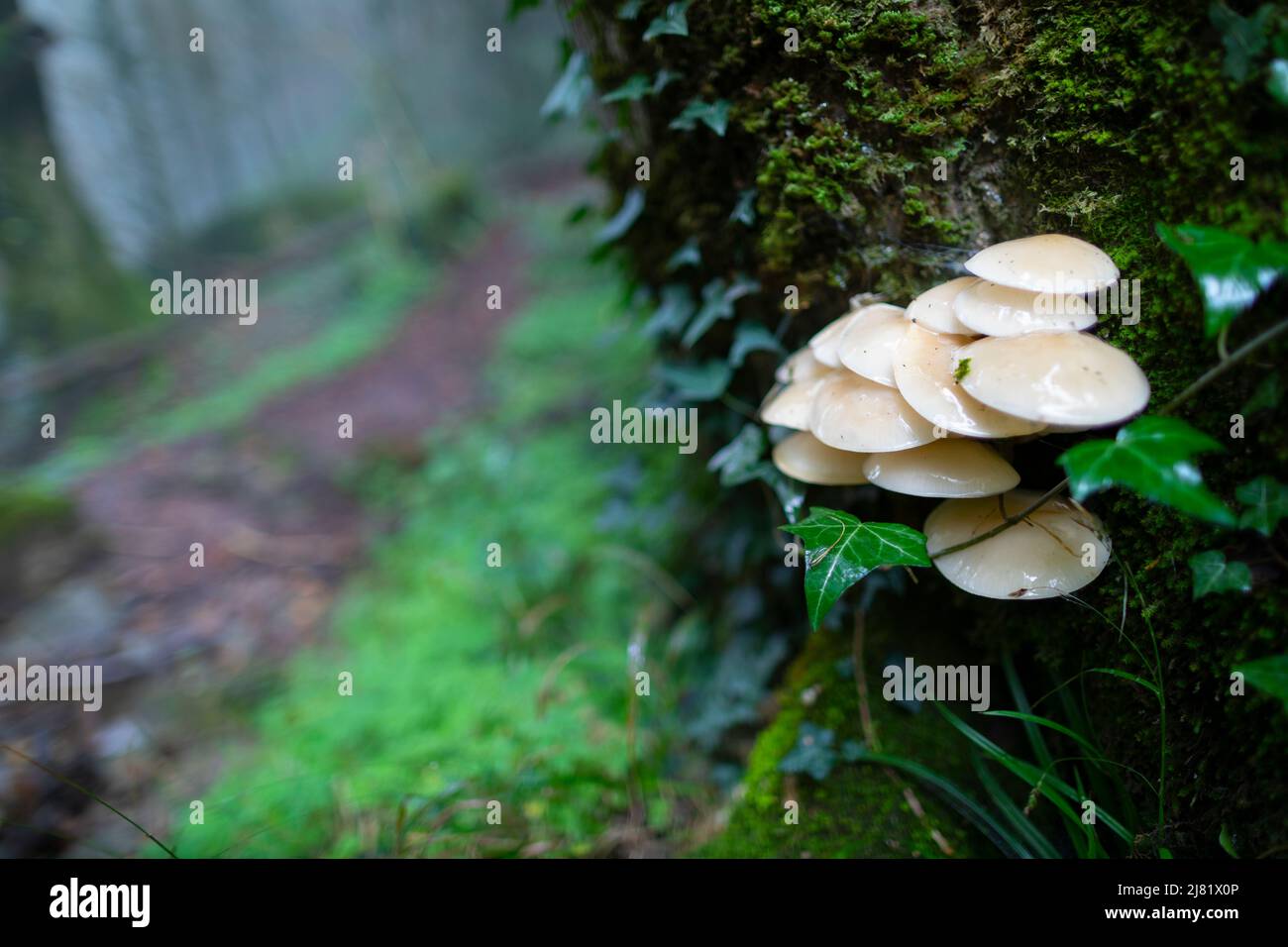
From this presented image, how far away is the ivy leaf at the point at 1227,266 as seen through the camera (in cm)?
111

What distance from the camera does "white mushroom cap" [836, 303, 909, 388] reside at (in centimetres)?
152

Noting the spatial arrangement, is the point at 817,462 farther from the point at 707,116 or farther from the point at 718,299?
the point at 707,116

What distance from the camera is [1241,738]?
1.39 metres

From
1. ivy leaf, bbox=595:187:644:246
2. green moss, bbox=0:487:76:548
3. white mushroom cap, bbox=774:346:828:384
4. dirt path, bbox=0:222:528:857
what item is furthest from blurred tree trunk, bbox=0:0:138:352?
white mushroom cap, bbox=774:346:828:384

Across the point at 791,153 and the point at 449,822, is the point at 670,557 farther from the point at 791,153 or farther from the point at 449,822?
the point at 791,153

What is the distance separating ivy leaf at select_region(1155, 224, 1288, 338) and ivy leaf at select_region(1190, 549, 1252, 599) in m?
0.51

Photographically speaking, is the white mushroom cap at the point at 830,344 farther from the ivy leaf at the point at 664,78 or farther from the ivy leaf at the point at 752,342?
the ivy leaf at the point at 664,78

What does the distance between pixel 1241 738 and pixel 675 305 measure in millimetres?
2039

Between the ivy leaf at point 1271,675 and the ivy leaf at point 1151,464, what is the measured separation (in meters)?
0.30

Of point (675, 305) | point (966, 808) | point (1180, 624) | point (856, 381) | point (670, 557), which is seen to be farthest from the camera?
point (670, 557)

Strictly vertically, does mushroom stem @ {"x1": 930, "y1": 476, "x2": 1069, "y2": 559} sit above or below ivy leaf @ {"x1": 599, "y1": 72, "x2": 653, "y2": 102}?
below

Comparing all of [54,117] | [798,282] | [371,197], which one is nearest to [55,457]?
[54,117]

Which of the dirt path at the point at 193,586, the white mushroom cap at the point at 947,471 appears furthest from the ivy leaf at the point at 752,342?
the dirt path at the point at 193,586

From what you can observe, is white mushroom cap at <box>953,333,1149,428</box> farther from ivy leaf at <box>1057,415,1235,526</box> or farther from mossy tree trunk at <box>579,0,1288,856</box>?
mossy tree trunk at <box>579,0,1288,856</box>
